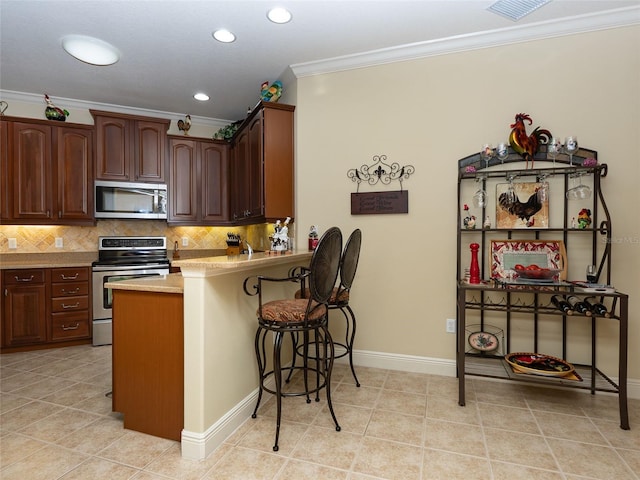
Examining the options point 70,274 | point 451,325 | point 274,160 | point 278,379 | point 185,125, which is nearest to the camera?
point 278,379

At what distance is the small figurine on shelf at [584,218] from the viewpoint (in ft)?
7.80

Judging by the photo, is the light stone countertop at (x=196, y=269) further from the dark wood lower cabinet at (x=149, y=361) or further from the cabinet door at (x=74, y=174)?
the cabinet door at (x=74, y=174)

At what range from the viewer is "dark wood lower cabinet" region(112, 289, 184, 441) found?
1851 mm

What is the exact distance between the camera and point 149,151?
4074 millimetres

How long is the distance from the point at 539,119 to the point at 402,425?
238cm

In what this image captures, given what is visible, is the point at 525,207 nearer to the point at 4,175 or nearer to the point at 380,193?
the point at 380,193

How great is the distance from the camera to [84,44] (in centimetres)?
282

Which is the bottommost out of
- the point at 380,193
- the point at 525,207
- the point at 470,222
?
the point at 470,222

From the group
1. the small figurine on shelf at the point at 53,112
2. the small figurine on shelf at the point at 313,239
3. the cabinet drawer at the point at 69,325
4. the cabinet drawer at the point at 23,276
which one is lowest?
the cabinet drawer at the point at 69,325

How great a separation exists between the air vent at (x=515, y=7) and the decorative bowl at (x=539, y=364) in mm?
2391

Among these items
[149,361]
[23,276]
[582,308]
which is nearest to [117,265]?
[23,276]

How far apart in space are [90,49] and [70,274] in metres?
2.19

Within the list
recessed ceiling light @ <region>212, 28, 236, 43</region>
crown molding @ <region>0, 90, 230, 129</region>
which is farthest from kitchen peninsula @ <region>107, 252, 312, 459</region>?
crown molding @ <region>0, 90, 230, 129</region>

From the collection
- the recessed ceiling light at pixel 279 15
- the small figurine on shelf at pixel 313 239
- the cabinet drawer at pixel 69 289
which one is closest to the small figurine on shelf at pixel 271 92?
the recessed ceiling light at pixel 279 15
